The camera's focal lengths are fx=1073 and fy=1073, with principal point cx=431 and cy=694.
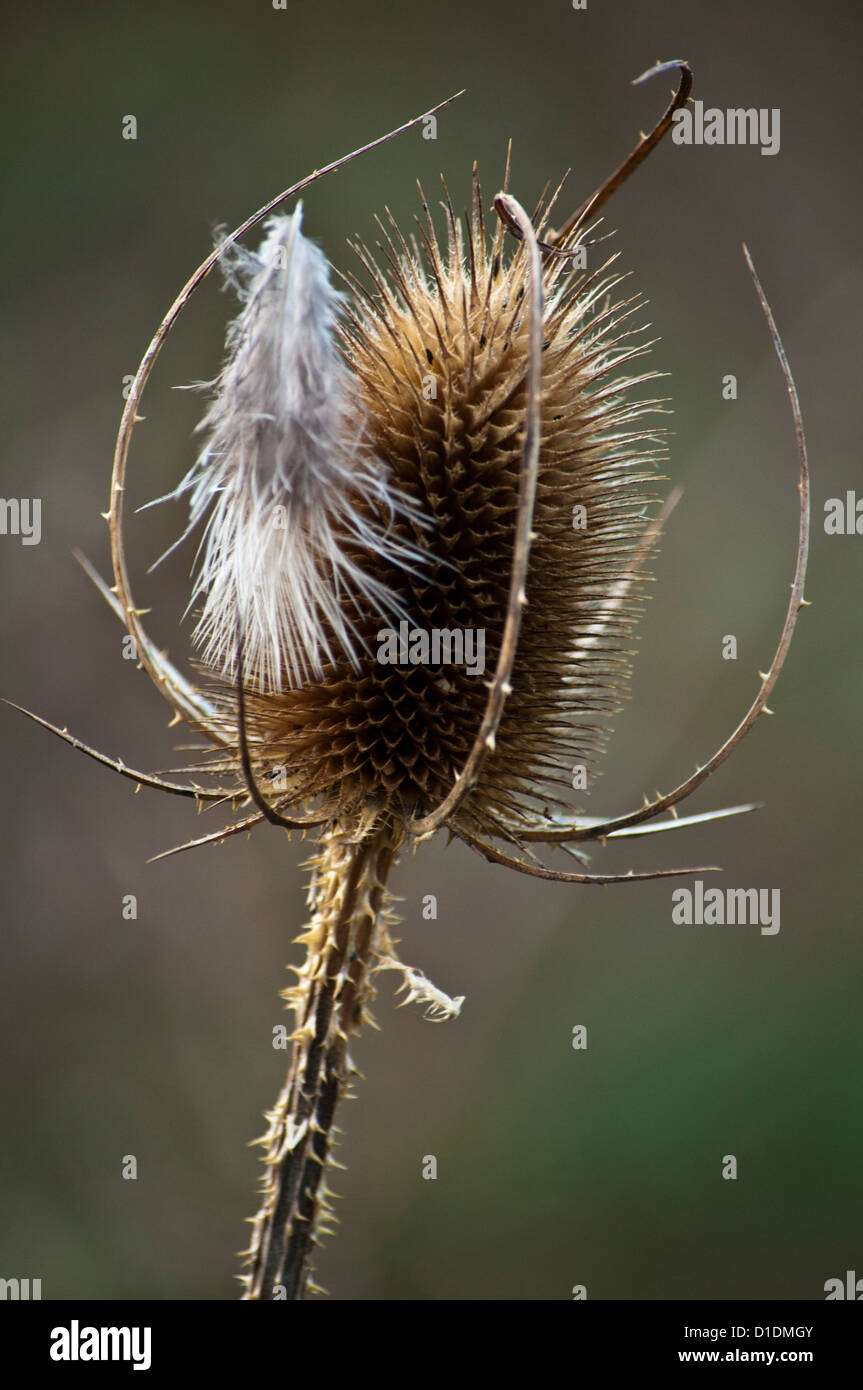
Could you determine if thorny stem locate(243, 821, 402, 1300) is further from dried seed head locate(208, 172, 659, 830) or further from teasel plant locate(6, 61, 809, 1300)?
dried seed head locate(208, 172, 659, 830)

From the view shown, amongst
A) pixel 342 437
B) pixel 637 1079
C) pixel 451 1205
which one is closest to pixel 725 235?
pixel 637 1079

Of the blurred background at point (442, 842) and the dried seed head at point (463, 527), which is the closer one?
the dried seed head at point (463, 527)

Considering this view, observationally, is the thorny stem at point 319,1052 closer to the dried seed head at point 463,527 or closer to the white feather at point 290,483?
the dried seed head at point 463,527

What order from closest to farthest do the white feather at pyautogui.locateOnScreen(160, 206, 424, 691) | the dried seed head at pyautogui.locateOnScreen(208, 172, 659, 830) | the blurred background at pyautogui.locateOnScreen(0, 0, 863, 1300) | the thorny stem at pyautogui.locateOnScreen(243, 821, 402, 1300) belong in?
the white feather at pyautogui.locateOnScreen(160, 206, 424, 691) → the dried seed head at pyautogui.locateOnScreen(208, 172, 659, 830) → the thorny stem at pyautogui.locateOnScreen(243, 821, 402, 1300) → the blurred background at pyautogui.locateOnScreen(0, 0, 863, 1300)

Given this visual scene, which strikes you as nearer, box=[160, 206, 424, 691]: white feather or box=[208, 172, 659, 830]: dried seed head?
box=[160, 206, 424, 691]: white feather

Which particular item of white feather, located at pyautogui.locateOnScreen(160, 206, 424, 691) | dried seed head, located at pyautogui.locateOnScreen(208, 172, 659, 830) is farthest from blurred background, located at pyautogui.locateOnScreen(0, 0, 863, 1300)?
white feather, located at pyautogui.locateOnScreen(160, 206, 424, 691)

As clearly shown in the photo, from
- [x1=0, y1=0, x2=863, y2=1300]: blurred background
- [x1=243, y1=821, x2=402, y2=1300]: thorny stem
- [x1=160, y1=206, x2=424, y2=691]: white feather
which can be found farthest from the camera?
[x1=0, y1=0, x2=863, y2=1300]: blurred background

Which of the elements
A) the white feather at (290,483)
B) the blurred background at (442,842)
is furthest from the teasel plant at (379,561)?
the blurred background at (442,842)
